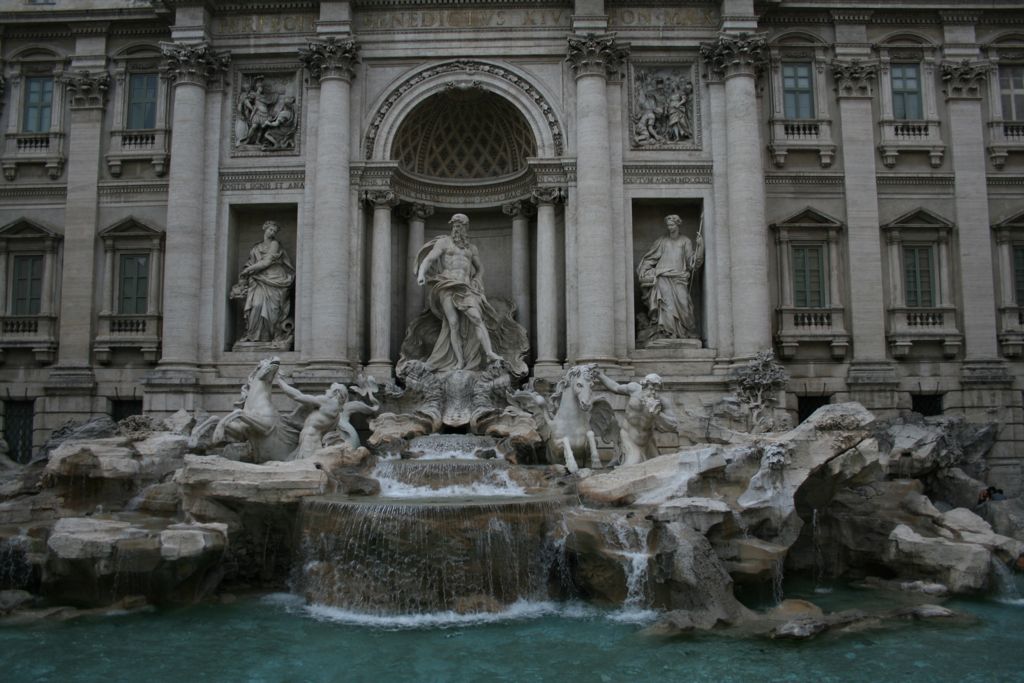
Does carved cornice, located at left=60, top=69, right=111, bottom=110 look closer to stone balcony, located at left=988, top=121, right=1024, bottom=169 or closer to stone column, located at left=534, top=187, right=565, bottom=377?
stone column, located at left=534, top=187, right=565, bottom=377

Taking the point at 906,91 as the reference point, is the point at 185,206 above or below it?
below

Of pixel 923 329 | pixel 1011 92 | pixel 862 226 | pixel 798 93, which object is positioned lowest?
pixel 923 329

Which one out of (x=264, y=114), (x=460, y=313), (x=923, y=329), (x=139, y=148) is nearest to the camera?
(x=460, y=313)

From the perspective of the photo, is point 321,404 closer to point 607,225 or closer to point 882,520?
point 607,225

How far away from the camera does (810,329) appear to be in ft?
65.3

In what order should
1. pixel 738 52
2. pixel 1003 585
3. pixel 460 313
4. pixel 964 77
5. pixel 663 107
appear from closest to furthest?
pixel 1003 585 < pixel 460 313 < pixel 738 52 < pixel 663 107 < pixel 964 77

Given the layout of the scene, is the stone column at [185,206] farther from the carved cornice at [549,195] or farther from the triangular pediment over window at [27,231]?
the carved cornice at [549,195]

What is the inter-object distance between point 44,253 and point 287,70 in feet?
25.9

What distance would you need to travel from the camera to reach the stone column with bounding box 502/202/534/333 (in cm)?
2075

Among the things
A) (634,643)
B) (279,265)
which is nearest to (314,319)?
(279,265)

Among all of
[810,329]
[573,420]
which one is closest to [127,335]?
[573,420]

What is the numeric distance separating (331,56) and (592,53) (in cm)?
616

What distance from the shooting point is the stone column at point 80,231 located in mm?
20359

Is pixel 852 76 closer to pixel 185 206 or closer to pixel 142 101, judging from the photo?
pixel 185 206
